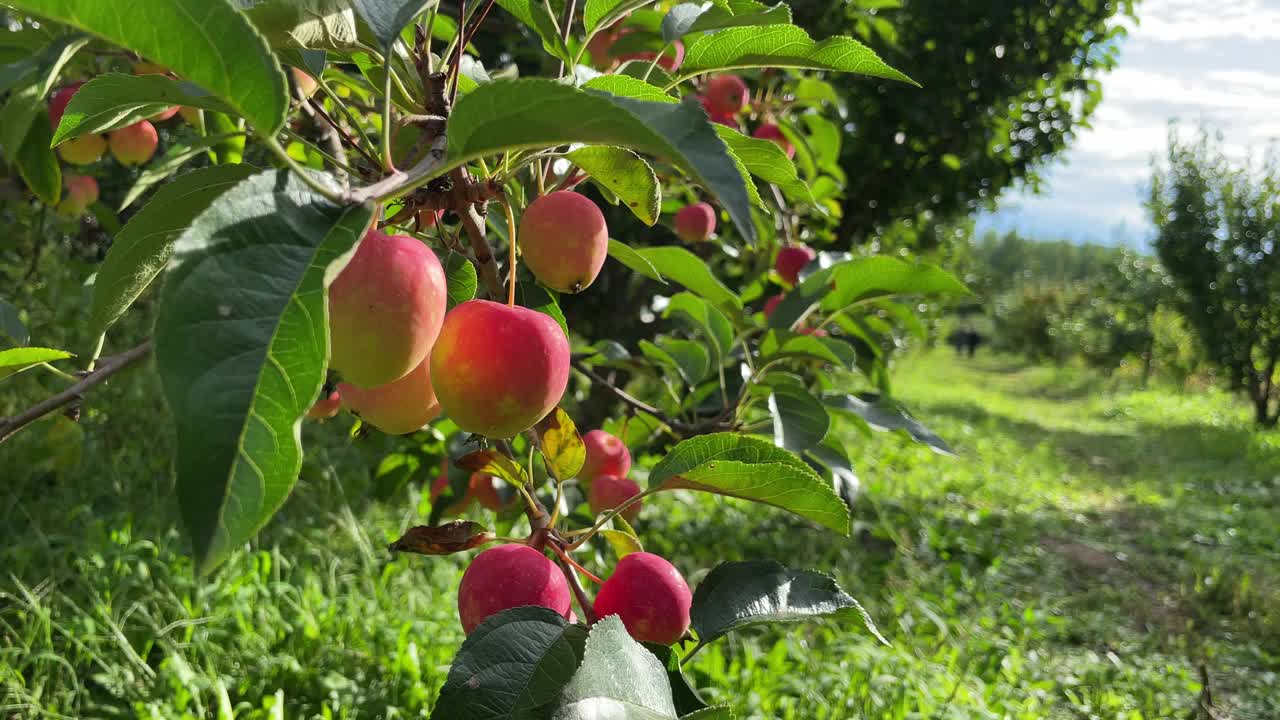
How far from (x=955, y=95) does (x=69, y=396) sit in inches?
109

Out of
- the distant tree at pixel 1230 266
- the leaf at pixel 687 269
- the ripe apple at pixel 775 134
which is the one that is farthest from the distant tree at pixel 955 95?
the distant tree at pixel 1230 266

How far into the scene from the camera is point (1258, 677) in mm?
2436

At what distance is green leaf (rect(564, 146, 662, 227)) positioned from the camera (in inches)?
20.2

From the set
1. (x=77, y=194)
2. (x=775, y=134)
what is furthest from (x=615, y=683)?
(x=77, y=194)

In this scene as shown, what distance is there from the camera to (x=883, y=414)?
3.40 feet

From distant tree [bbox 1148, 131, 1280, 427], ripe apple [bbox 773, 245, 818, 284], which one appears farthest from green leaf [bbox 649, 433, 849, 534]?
distant tree [bbox 1148, 131, 1280, 427]

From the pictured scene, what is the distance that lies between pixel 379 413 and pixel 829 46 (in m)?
0.41

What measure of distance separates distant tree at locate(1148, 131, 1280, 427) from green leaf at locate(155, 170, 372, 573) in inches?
374

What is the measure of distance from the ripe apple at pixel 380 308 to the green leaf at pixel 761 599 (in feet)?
0.92

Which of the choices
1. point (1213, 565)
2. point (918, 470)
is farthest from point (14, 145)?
point (918, 470)

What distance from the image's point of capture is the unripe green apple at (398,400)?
50 cm

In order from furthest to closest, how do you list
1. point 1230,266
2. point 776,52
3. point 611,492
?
point 1230,266 → point 611,492 → point 776,52

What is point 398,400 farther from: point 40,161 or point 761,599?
point 40,161

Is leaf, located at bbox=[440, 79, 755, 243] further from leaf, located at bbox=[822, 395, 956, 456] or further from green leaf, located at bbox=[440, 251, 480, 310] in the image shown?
leaf, located at bbox=[822, 395, 956, 456]
